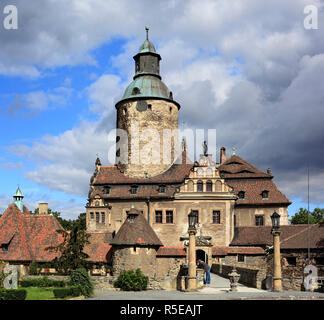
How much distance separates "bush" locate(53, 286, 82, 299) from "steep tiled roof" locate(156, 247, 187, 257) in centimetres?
1008

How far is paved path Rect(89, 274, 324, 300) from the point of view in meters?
22.7

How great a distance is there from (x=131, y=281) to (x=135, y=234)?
528cm

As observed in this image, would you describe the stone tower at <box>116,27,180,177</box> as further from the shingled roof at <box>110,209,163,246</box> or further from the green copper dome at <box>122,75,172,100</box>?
the shingled roof at <box>110,209,163,246</box>

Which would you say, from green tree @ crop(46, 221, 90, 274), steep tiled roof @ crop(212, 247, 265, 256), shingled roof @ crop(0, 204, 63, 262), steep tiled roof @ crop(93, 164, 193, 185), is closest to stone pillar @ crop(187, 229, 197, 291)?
green tree @ crop(46, 221, 90, 274)

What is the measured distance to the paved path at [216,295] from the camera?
2270 centimetres

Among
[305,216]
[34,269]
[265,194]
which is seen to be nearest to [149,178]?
[265,194]

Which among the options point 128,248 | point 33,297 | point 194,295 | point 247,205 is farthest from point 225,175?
point 33,297

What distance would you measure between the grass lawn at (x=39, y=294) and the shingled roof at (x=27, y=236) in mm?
7428

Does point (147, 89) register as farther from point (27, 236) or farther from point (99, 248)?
point (27, 236)

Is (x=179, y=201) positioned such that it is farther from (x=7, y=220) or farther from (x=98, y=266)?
(x=7, y=220)

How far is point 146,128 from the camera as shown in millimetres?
49688

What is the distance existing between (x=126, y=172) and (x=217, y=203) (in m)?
11.6

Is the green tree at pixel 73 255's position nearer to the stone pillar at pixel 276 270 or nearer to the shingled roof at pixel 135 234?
the shingled roof at pixel 135 234

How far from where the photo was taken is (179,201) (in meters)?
43.3
